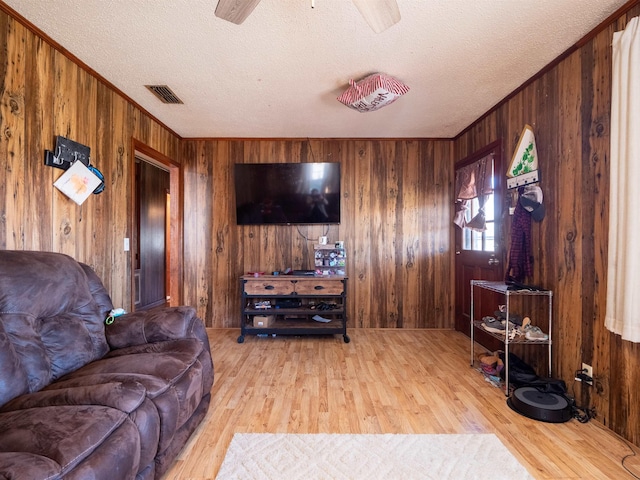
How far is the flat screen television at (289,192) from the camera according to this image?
3.70 m

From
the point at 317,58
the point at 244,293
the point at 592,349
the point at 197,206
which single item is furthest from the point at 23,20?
the point at 592,349

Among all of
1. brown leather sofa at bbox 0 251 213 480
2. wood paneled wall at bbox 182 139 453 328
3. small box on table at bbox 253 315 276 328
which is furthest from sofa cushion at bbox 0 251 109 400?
wood paneled wall at bbox 182 139 453 328

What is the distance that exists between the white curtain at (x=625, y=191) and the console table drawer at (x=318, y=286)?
220 centimetres

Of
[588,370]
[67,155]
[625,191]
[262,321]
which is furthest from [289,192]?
[588,370]

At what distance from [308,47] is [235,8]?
741 millimetres

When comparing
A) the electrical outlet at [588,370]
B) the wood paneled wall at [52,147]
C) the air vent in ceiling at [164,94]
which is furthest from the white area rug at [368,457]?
the air vent in ceiling at [164,94]

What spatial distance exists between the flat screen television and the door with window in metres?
1.55

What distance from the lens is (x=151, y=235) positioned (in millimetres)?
4922

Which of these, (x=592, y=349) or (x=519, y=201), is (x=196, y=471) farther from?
(x=519, y=201)

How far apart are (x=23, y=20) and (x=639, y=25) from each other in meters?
3.52

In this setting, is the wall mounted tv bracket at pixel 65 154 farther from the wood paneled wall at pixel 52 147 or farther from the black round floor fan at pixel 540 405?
the black round floor fan at pixel 540 405

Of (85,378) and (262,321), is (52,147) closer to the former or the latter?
(85,378)

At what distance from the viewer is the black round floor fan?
1835 mm

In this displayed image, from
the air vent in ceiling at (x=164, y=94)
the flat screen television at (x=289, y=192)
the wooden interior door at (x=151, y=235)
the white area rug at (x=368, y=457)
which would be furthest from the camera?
the wooden interior door at (x=151, y=235)
